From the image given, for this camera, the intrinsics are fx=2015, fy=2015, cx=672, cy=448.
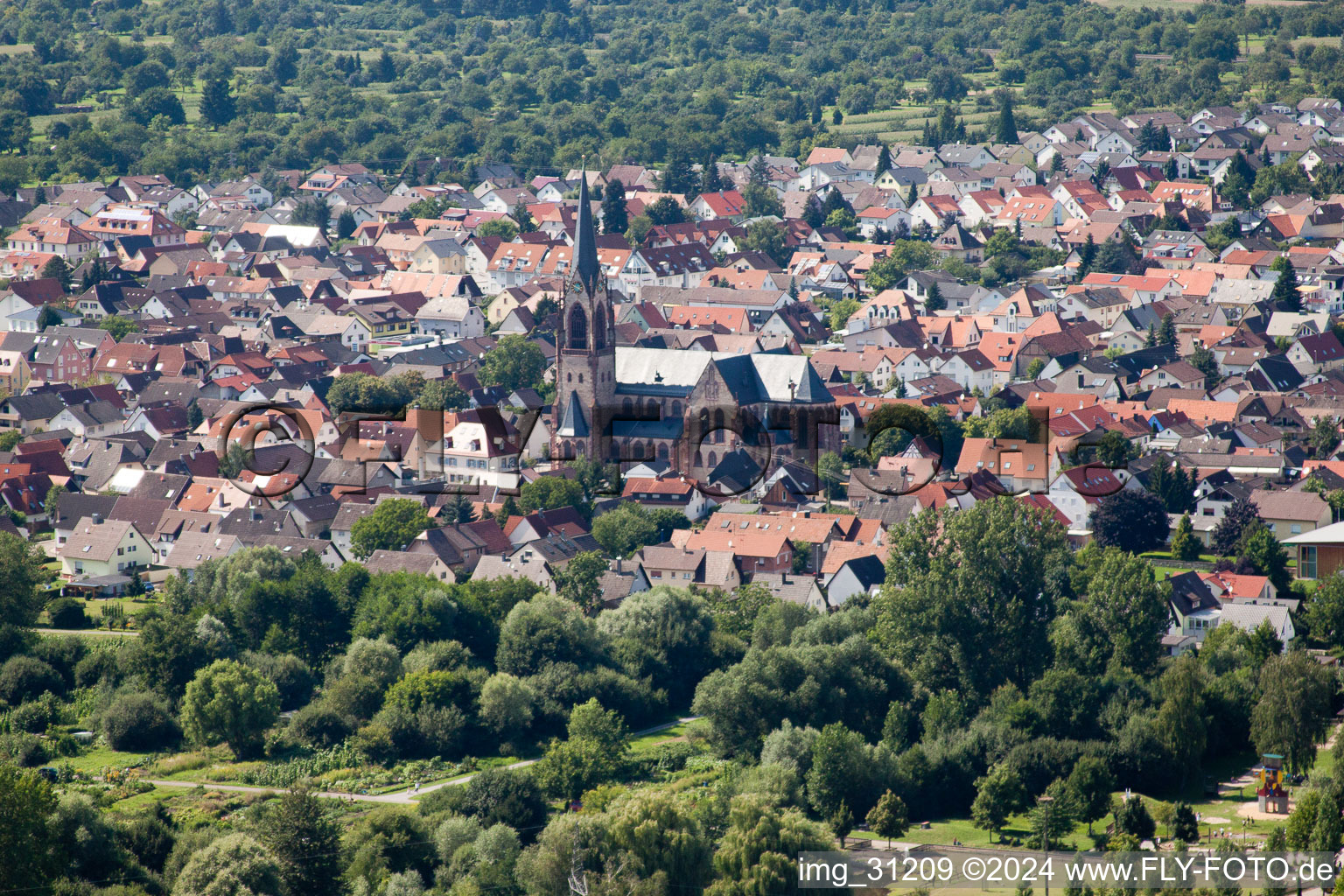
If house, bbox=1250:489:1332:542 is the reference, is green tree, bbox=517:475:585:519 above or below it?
above

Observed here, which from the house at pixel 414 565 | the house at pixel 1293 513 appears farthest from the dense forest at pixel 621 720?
the house at pixel 1293 513

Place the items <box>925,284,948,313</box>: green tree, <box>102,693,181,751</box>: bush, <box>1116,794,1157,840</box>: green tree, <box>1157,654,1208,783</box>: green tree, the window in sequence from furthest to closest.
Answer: <box>925,284,948,313</box>: green tree → the window → <box>102,693,181,751</box>: bush → <box>1157,654,1208,783</box>: green tree → <box>1116,794,1157,840</box>: green tree

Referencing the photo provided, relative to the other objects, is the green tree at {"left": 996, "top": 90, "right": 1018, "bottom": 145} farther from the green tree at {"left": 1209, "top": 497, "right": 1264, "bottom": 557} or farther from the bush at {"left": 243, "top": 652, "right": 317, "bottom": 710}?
the bush at {"left": 243, "top": 652, "right": 317, "bottom": 710}

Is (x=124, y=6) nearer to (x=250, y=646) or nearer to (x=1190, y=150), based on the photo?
(x=1190, y=150)

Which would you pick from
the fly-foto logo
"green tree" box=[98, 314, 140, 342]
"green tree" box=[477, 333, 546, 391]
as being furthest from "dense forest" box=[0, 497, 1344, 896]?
"green tree" box=[98, 314, 140, 342]

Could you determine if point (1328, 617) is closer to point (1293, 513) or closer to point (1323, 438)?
point (1293, 513)

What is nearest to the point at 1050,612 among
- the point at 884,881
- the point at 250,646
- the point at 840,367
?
the point at 884,881

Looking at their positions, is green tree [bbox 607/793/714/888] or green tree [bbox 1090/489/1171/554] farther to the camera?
green tree [bbox 1090/489/1171/554]

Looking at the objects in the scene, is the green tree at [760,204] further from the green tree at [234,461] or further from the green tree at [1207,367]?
the green tree at [234,461]
